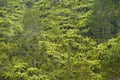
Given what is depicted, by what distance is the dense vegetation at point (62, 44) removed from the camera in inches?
851

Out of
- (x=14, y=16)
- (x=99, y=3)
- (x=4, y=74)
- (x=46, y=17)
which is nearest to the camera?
(x=4, y=74)

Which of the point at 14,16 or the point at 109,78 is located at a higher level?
the point at 14,16

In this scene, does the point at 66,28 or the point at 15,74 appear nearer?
the point at 15,74

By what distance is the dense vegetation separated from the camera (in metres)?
21.6

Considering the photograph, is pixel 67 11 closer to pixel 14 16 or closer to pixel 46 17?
pixel 46 17

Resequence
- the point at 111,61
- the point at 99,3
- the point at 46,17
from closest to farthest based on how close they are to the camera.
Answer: the point at 111,61 < the point at 99,3 < the point at 46,17

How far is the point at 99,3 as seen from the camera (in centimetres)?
3045

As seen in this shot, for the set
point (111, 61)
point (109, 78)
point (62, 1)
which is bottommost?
point (109, 78)

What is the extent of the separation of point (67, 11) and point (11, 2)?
797cm

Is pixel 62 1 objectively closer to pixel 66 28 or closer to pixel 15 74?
pixel 66 28

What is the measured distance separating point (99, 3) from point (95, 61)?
7791 mm

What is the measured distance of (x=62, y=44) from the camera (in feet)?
81.1

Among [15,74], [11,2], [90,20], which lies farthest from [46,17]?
[15,74]

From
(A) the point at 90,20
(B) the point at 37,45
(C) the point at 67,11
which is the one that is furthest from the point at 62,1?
(B) the point at 37,45
